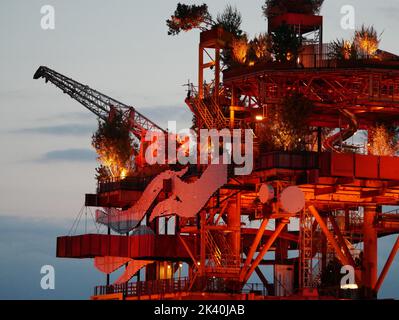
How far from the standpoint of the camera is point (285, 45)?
141625 mm

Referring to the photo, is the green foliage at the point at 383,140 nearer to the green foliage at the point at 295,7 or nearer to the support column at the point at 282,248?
the green foliage at the point at 295,7

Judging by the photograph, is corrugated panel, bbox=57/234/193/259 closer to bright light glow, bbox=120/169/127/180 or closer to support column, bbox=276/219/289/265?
bright light glow, bbox=120/169/127/180

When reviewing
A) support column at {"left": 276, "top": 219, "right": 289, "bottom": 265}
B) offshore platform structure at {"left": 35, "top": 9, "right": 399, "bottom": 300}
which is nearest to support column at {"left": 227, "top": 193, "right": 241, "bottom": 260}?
offshore platform structure at {"left": 35, "top": 9, "right": 399, "bottom": 300}

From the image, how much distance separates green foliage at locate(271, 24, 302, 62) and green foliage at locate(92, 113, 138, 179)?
24.5 meters

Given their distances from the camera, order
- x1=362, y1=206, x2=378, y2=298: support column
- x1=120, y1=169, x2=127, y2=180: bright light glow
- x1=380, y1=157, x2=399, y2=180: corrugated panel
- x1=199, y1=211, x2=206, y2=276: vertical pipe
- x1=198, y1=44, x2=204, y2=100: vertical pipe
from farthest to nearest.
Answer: x1=120, y1=169, x2=127, y2=180: bright light glow < x1=362, y1=206, x2=378, y2=298: support column < x1=198, y1=44, x2=204, y2=100: vertical pipe < x1=199, y1=211, x2=206, y2=276: vertical pipe < x1=380, y1=157, x2=399, y2=180: corrugated panel

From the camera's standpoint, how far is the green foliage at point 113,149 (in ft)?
528

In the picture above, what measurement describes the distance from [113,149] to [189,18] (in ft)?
57.5

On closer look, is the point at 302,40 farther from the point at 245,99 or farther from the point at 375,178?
the point at 375,178

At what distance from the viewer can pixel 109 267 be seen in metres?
158

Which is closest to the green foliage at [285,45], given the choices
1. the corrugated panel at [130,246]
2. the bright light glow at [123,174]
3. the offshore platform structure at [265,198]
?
the offshore platform structure at [265,198]

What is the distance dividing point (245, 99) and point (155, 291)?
18.6 m

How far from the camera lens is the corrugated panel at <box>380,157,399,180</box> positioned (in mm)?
137250

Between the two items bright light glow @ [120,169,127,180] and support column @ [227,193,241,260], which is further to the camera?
bright light glow @ [120,169,127,180]

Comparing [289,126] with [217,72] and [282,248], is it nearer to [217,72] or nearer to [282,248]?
[217,72]
